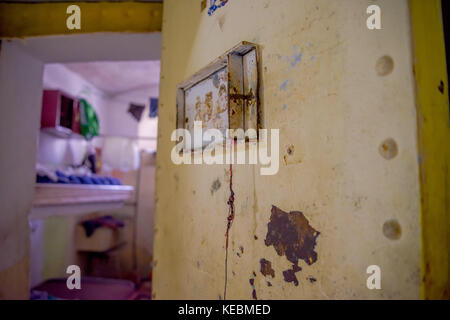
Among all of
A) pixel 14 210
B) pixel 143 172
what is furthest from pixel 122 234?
pixel 14 210

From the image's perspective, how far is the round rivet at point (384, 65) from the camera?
581mm

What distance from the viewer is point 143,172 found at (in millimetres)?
4707

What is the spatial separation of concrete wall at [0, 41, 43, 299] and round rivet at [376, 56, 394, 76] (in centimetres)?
201

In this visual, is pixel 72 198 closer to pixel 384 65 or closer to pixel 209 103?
pixel 209 103

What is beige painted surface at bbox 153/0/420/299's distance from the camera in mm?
563

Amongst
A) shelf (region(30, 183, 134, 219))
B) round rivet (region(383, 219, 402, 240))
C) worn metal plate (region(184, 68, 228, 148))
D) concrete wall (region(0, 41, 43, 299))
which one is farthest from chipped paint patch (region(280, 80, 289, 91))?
shelf (region(30, 183, 134, 219))

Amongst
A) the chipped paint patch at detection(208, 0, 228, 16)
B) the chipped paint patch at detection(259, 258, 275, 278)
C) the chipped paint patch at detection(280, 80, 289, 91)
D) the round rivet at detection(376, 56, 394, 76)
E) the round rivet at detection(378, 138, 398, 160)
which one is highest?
the chipped paint patch at detection(208, 0, 228, 16)

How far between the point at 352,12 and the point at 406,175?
0.37 m

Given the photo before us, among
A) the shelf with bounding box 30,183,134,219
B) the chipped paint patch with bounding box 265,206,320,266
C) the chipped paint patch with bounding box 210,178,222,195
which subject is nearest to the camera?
the chipped paint patch with bounding box 265,206,320,266

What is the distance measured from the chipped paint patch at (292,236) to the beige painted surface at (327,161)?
16mm

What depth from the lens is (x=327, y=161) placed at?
66cm

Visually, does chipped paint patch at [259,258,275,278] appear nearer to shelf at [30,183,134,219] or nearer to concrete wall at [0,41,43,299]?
concrete wall at [0,41,43,299]

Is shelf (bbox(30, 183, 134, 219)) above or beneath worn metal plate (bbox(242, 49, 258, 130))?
beneath
